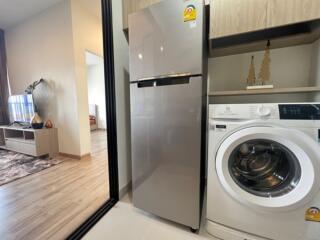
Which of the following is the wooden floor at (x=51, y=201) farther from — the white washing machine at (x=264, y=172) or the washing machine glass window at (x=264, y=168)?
the washing machine glass window at (x=264, y=168)

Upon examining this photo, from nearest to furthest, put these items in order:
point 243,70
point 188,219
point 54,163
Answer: point 188,219, point 243,70, point 54,163

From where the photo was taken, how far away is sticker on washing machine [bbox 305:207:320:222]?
80 centimetres

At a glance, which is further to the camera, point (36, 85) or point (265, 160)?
point (36, 85)

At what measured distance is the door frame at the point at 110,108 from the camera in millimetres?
1289

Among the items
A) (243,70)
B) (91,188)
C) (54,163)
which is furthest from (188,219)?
(54,163)

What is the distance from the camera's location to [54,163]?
2.41 m

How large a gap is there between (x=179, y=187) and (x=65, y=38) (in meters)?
2.95

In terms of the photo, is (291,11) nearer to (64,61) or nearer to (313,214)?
(313,214)

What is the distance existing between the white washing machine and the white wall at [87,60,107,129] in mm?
→ 5343

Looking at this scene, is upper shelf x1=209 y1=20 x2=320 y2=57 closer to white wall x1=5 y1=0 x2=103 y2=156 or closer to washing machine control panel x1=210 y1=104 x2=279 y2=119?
washing machine control panel x1=210 y1=104 x2=279 y2=119

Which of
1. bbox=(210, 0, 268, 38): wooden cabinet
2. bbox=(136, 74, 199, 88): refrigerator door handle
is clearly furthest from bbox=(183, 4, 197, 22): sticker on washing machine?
bbox=(136, 74, 199, 88): refrigerator door handle

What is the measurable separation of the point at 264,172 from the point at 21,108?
406 cm

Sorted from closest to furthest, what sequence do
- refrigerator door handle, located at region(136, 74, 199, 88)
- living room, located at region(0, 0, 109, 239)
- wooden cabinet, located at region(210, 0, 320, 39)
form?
1. wooden cabinet, located at region(210, 0, 320, 39)
2. refrigerator door handle, located at region(136, 74, 199, 88)
3. living room, located at region(0, 0, 109, 239)

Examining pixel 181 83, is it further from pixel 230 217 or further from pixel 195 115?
pixel 230 217
